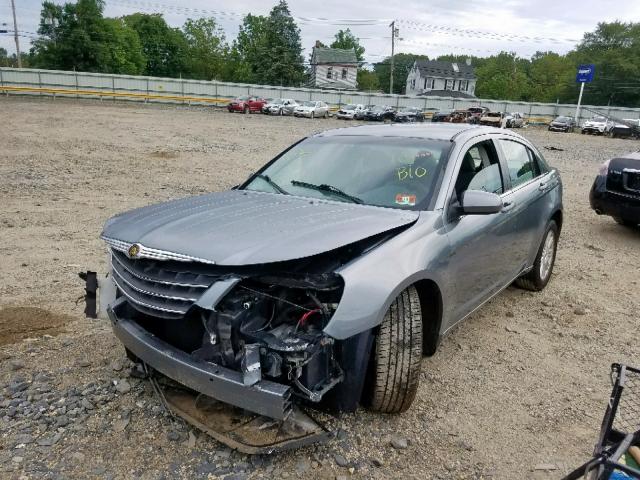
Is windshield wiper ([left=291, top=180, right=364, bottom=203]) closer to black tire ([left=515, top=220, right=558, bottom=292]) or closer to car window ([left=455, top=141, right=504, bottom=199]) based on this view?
car window ([left=455, top=141, right=504, bottom=199])

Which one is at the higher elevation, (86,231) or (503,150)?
(503,150)

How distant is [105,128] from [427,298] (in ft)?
60.1

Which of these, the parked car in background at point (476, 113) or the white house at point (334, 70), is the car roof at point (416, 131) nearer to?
the parked car in background at point (476, 113)

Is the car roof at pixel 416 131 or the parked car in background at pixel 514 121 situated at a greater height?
the car roof at pixel 416 131

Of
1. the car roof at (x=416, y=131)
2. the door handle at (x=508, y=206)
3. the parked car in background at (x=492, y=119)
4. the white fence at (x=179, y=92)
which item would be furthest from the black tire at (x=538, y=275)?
the white fence at (x=179, y=92)

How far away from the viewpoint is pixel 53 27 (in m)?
57.7

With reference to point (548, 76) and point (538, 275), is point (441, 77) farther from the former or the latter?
point (538, 275)

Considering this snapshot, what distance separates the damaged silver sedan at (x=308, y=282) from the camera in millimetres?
2459

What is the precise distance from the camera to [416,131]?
4148 millimetres

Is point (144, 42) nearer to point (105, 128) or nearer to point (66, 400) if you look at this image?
point (105, 128)

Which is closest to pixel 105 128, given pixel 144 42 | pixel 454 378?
pixel 454 378

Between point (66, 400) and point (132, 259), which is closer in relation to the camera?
point (132, 259)

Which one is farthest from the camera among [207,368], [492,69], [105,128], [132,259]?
[492,69]

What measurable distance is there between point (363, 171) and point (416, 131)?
752mm
